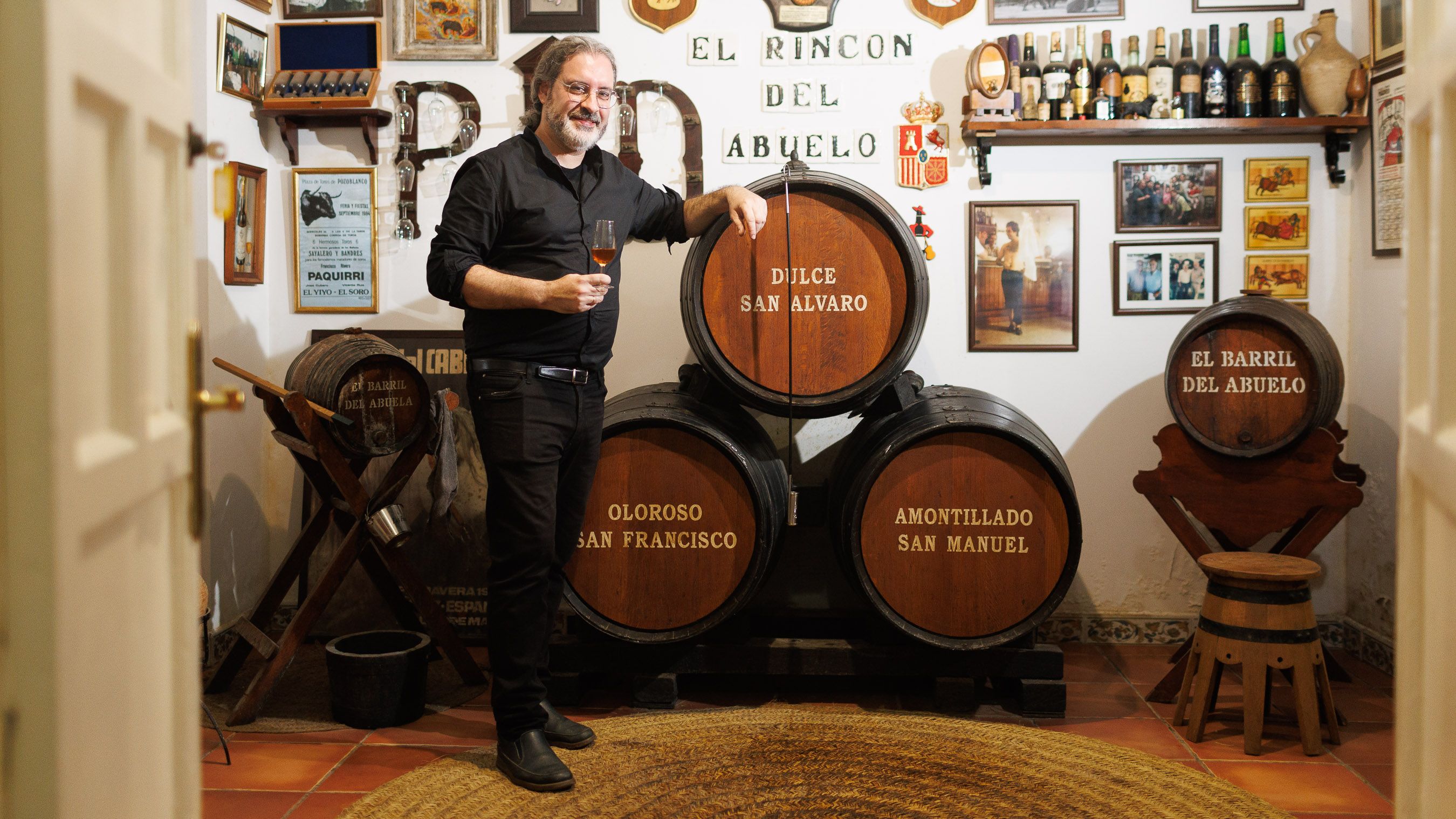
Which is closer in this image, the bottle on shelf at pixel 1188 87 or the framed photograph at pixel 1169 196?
the bottle on shelf at pixel 1188 87

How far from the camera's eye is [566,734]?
2.87 metres

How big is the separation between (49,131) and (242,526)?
10.5 ft

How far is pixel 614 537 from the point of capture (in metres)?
3.10

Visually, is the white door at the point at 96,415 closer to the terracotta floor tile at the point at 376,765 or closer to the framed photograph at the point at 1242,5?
the terracotta floor tile at the point at 376,765

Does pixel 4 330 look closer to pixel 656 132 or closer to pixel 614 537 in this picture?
pixel 614 537

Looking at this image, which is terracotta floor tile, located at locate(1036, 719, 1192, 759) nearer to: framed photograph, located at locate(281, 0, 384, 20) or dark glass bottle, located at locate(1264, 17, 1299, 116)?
dark glass bottle, located at locate(1264, 17, 1299, 116)

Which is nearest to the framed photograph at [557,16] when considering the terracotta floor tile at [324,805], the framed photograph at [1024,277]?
the framed photograph at [1024,277]

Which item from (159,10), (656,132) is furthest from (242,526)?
(159,10)

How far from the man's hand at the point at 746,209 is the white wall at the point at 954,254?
974 mm

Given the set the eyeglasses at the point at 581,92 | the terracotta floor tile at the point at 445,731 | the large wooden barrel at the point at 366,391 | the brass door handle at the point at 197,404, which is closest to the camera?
the brass door handle at the point at 197,404

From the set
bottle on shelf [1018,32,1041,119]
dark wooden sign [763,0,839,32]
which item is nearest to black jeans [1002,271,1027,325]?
bottle on shelf [1018,32,1041,119]

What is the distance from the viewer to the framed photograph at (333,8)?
390cm

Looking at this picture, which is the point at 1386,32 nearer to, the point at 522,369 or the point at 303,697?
the point at 522,369

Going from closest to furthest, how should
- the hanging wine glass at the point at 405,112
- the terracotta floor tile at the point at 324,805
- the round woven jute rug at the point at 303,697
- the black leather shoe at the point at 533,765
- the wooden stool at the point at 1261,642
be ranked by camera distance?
the terracotta floor tile at the point at 324,805
the black leather shoe at the point at 533,765
the wooden stool at the point at 1261,642
the round woven jute rug at the point at 303,697
the hanging wine glass at the point at 405,112
